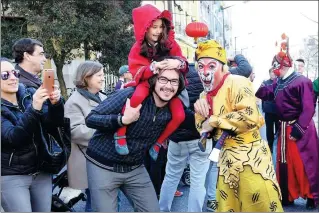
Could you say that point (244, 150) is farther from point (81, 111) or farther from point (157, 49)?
point (81, 111)

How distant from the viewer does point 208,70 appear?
2.77 m

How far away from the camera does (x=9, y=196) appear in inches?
105

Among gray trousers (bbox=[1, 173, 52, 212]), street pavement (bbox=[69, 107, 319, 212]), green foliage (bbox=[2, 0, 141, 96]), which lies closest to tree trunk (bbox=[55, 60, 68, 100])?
green foliage (bbox=[2, 0, 141, 96])

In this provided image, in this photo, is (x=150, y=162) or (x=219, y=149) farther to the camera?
(x=150, y=162)

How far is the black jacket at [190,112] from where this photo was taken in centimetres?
314

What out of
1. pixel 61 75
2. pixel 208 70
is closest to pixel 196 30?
pixel 208 70

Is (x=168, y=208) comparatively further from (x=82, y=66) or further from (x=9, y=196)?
(x=9, y=196)

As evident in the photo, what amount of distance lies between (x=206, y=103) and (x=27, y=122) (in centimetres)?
107

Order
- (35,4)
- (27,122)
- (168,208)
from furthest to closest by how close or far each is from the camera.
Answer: (35,4)
(168,208)
(27,122)

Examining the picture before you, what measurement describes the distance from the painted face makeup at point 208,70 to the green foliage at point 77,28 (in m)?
2.06

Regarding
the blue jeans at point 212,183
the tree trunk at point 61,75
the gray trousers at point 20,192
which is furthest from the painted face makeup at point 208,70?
the tree trunk at point 61,75

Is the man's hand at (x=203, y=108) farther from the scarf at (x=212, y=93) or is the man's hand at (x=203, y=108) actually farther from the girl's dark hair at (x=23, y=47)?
the girl's dark hair at (x=23, y=47)

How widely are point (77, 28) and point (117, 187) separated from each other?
3.26 m

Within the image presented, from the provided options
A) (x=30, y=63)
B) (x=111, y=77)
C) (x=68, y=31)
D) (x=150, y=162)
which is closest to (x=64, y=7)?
(x=68, y=31)
